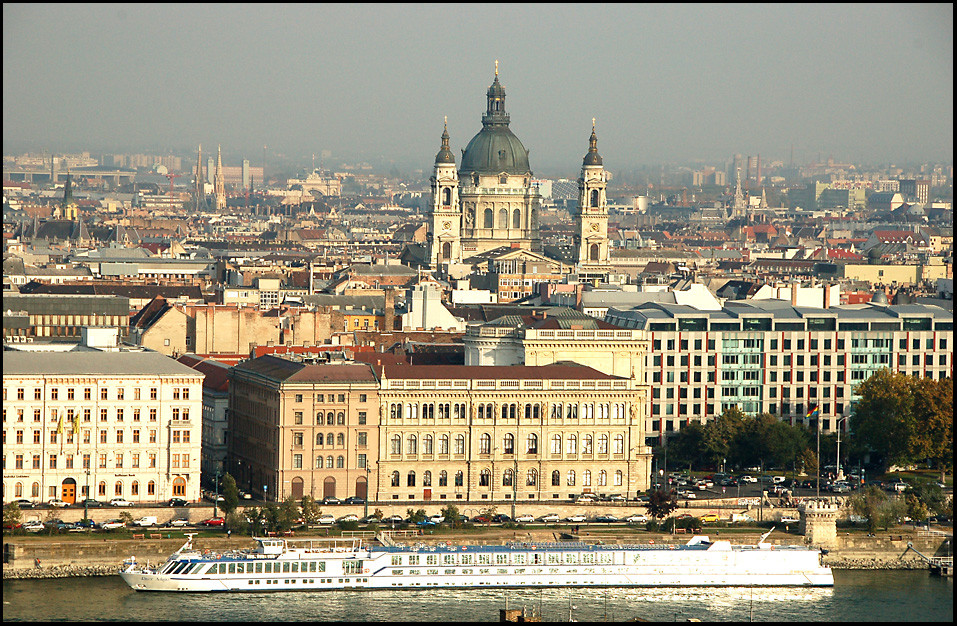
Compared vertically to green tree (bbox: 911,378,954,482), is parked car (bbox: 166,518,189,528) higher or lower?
lower

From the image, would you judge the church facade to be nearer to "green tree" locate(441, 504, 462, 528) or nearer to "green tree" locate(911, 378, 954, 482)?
"green tree" locate(911, 378, 954, 482)

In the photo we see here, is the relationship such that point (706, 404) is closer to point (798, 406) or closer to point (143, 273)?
point (798, 406)

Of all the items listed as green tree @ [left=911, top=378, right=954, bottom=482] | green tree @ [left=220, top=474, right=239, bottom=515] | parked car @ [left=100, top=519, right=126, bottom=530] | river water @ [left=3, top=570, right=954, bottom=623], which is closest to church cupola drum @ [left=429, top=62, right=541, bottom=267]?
green tree @ [left=911, top=378, right=954, bottom=482]

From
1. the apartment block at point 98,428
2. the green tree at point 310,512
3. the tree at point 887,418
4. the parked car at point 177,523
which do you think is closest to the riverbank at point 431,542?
the green tree at point 310,512

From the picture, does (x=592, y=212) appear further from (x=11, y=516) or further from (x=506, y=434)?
(x=11, y=516)

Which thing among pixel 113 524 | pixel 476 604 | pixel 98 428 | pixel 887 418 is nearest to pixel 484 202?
→ pixel 887 418

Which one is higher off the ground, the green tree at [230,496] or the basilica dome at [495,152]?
the basilica dome at [495,152]

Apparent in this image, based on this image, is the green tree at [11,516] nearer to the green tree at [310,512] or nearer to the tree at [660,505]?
the green tree at [310,512]
